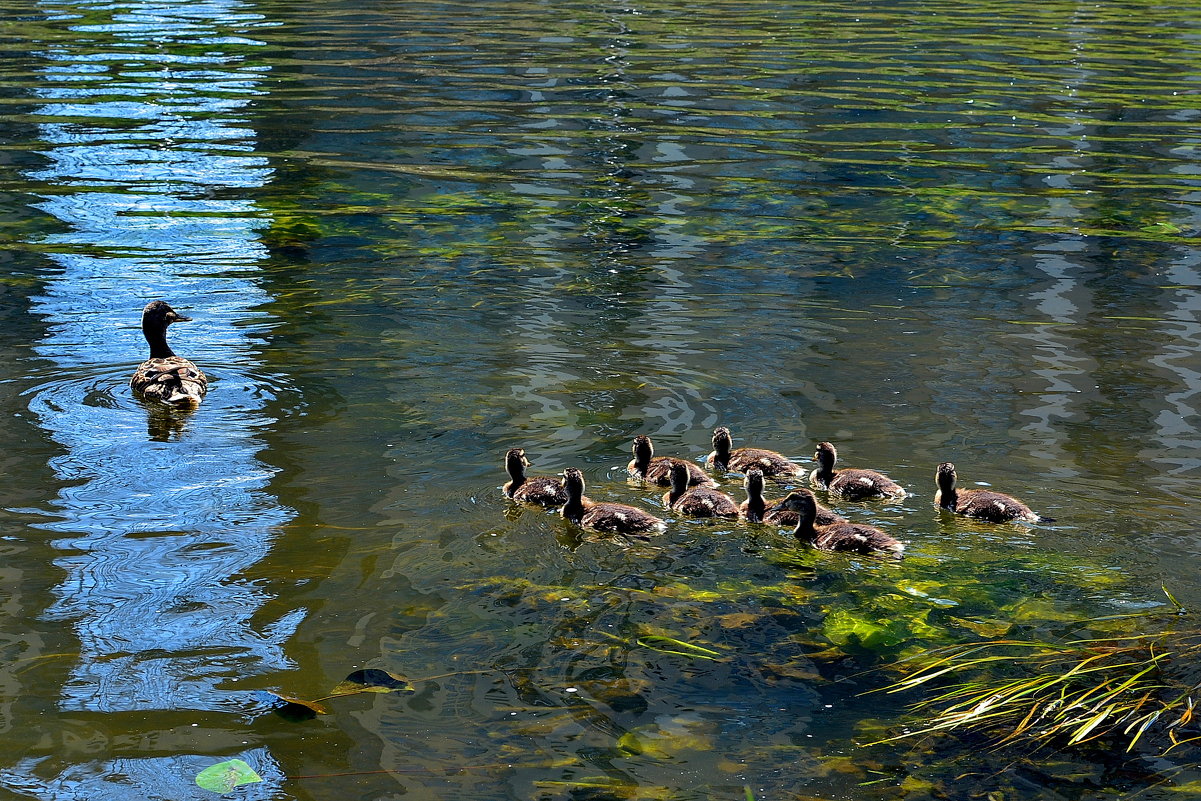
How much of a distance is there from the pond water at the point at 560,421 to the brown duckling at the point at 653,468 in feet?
0.67

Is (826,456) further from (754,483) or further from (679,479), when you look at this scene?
(679,479)

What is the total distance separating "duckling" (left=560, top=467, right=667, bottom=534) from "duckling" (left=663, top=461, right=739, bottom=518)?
0.74 feet

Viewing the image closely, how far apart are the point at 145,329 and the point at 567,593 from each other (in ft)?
18.1

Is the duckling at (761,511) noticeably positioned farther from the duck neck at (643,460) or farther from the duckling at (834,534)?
the duck neck at (643,460)

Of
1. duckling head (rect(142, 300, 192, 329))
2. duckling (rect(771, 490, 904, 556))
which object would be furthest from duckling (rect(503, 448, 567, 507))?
duckling head (rect(142, 300, 192, 329))

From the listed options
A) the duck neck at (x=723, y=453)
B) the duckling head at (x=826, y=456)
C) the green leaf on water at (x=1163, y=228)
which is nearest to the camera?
the duckling head at (x=826, y=456)

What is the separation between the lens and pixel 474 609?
7020 mm

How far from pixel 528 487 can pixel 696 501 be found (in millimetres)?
1111

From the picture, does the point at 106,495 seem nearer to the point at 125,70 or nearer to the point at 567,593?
the point at 567,593

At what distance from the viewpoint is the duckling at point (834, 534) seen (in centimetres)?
764

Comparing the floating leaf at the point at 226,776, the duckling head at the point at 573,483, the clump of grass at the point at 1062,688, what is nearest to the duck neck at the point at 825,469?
the duckling head at the point at 573,483

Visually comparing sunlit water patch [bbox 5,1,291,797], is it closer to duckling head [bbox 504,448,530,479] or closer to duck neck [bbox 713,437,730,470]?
duckling head [bbox 504,448,530,479]

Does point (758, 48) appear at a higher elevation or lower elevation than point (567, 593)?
higher

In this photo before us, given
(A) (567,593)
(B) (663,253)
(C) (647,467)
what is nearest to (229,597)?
(A) (567,593)
